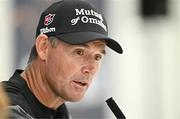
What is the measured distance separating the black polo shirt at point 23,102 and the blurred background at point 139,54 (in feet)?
27.2

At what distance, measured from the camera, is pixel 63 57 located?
12.6 feet

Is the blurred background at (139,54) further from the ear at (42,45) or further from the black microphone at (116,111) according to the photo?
the black microphone at (116,111)

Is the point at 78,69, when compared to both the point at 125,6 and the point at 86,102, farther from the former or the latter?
the point at 125,6

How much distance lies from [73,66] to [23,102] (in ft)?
1.29

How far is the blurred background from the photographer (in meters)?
12.4

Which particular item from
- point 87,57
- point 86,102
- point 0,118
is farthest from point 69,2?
point 86,102

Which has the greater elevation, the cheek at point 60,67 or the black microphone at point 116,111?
the cheek at point 60,67

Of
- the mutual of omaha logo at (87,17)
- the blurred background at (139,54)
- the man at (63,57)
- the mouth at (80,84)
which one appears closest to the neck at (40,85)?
the man at (63,57)

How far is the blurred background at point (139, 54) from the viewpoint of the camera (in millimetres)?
12430

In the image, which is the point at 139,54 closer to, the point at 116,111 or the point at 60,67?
the point at 60,67

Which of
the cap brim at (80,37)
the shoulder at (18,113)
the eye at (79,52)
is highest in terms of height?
the cap brim at (80,37)

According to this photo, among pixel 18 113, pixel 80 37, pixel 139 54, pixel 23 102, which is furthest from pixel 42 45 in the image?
pixel 139 54

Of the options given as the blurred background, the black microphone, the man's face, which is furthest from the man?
the blurred background

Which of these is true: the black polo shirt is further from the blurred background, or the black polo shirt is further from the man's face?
the blurred background
